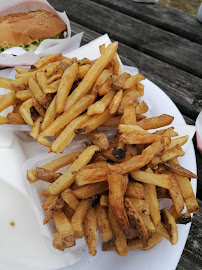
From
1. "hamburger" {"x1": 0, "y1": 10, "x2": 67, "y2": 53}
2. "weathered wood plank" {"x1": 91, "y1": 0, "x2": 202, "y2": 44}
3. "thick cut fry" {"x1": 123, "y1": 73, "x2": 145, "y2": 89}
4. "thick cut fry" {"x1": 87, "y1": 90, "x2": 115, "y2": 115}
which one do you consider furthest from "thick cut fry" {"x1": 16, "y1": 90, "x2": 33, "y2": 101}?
"weathered wood plank" {"x1": 91, "y1": 0, "x2": 202, "y2": 44}

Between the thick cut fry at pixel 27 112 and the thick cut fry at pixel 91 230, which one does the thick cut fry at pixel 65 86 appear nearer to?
the thick cut fry at pixel 27 112

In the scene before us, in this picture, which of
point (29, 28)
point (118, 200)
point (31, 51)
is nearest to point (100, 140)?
point (118, 200)

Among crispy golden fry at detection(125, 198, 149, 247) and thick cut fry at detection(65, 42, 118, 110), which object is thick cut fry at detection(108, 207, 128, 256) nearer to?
crispy golden fry at detection(125, 198, 149, 247)

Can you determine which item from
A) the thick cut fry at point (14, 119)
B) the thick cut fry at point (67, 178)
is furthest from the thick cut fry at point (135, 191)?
the thick cut fry at point (14, 119)

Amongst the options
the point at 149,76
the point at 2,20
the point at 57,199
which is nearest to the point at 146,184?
the point at 57,199

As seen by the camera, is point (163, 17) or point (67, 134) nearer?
point (67, 134)

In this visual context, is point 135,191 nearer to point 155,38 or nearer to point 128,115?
point 128,115

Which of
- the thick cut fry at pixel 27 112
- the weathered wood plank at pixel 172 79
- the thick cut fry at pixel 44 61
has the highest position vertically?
the thick cut fry at pixel 44 61
